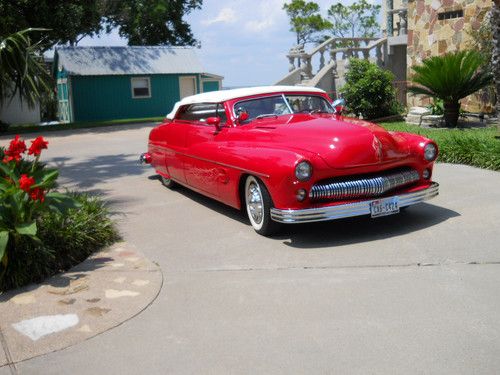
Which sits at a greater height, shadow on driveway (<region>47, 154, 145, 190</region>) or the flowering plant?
the flowering plant

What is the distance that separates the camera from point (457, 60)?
12.6m

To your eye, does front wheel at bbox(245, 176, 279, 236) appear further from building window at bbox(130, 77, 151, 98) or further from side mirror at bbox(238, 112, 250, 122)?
building window at bbox(130, 77, 151, 98)

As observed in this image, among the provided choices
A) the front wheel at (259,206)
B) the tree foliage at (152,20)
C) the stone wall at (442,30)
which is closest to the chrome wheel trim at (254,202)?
the front wheel at (259,206)

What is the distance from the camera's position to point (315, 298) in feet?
14.1

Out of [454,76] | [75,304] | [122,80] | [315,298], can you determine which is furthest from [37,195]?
[122,80]

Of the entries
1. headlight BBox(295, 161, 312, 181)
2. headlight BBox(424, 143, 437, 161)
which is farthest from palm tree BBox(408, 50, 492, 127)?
headlight BBox(295, 161, 312, 181)

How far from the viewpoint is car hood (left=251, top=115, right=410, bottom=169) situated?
219 inches

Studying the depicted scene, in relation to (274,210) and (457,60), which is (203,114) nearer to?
(274,210)

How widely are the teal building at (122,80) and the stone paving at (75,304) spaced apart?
82.3ft

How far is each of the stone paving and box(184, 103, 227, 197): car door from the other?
1.64 metres

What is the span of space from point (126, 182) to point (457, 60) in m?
7.59

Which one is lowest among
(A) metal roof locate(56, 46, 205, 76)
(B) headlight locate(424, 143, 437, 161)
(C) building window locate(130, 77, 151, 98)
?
(B) headlight locate(424, 143, 437, 161)

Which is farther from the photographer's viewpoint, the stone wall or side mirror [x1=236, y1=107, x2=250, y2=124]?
the stone wall

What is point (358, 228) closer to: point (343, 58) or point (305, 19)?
point (343, 58)
